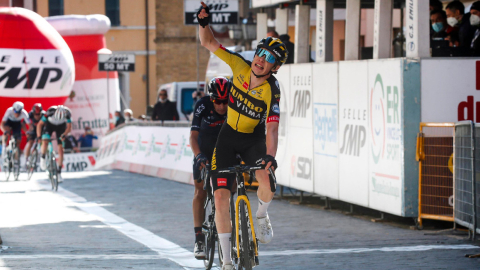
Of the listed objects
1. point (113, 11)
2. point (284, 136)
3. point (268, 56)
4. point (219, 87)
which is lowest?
point (284, 136)

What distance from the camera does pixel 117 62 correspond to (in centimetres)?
2625

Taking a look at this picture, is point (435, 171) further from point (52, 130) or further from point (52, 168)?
point (52, 130)

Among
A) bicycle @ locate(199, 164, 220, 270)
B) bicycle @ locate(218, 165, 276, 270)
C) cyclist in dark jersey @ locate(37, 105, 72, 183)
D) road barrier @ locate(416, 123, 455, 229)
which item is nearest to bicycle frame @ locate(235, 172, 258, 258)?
bicycle @ locate(218, 165, 276, 270)

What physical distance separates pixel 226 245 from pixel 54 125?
494 inches

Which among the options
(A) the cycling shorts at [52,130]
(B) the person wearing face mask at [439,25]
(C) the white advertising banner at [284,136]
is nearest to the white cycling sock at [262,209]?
(B) the person wearing face mask at [439,25]

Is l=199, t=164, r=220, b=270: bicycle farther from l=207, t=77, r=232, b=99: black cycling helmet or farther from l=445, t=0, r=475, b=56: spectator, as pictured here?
l=445, t=0, r=475, b=56: spectator

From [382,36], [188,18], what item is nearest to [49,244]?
[382,36]

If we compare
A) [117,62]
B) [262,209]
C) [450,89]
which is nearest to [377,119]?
[450,89]

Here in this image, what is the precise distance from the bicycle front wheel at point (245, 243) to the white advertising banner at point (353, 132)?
5.62 m

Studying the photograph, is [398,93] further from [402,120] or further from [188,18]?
[188,18]

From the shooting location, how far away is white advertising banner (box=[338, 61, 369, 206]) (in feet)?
41.3

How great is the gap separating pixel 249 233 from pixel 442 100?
4.98 meters

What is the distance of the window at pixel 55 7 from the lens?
48344 millimetres

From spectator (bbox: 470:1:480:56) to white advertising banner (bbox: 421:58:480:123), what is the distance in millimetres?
400
